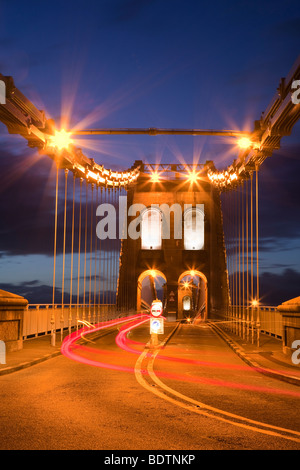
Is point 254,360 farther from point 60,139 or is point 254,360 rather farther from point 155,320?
point 60,139

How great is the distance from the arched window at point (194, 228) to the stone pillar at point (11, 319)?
5039 cm

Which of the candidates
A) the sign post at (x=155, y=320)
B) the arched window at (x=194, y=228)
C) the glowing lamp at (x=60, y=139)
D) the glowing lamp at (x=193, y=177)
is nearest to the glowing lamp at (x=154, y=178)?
the glowing lamp at (x=193, y=177)

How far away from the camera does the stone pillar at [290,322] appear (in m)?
14.5

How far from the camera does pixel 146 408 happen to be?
7.87 metres

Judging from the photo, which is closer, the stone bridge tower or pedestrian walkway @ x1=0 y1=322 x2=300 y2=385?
pedestrian walkway @ x1=0 y1=322 x2=300 y2=385

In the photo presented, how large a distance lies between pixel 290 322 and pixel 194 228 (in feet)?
171

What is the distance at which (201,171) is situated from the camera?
2653 inches

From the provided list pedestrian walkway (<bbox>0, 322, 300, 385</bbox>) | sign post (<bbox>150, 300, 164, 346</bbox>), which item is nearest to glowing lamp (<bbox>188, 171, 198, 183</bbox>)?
sign post (<bbox>150, 300, 164, 346</bbox>)

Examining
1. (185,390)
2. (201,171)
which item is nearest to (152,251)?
(201,171)

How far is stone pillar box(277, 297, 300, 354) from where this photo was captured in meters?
14.5

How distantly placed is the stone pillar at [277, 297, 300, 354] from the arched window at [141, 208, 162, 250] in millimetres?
50480

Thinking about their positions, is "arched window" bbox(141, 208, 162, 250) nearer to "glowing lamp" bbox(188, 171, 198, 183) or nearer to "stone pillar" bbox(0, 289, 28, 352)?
"glowing lamp" bbox(188, 171, 198, 183)

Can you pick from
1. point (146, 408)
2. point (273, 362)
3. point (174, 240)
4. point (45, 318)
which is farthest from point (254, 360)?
point (174, 240)

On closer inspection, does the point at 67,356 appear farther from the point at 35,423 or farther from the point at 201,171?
the point at 201,171
